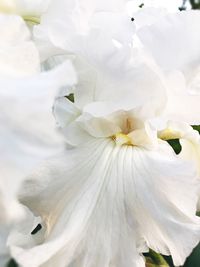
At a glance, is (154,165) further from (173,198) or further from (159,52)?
(159,52)

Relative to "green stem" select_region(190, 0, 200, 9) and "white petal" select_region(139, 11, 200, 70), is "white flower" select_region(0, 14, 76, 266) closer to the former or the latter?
"white petal" select_region(139, 11, 200, 70)

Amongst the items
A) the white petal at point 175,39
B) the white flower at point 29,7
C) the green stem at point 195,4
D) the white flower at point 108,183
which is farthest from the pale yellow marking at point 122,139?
the green stem at point 195,4

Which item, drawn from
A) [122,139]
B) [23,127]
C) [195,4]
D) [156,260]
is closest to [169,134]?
[122,139]

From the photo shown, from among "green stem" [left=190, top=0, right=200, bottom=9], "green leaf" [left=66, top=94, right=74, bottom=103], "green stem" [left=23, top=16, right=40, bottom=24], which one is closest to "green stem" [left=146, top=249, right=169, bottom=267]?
"green leaf" [left=66, top=94, right=74, bottom=103]

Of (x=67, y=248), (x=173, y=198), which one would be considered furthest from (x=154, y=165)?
(x=67, y=248)

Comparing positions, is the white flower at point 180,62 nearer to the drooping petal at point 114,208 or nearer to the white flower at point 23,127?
the drooping petal at point 114,208

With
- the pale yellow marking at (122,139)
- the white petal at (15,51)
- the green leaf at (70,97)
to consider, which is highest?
the white petal at (15,51)

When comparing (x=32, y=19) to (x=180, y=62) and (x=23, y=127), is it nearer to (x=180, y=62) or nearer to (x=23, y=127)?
(x=180, y=62)

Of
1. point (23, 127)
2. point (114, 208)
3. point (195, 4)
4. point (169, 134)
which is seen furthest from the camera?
point (195, 4)

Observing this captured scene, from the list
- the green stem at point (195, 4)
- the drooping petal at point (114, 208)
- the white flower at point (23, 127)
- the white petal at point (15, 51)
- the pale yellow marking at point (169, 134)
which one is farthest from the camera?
the green stem at point (195, 4)

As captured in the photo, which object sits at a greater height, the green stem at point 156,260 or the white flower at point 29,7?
the white flower at point 29,7
